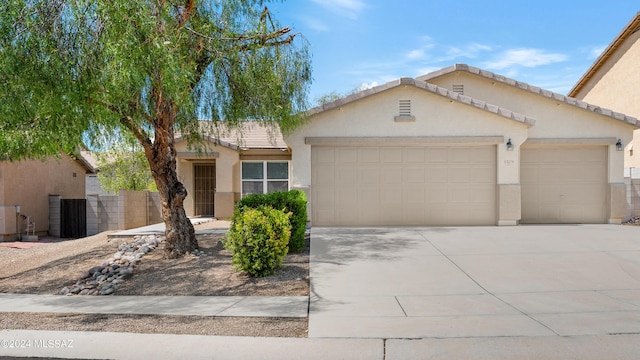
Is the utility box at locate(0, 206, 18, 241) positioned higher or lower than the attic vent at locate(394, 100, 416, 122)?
lower

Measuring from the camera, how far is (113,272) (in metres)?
8.97

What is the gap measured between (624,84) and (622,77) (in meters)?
0.36

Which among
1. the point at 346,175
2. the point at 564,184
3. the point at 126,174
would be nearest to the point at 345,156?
the point at 346,175

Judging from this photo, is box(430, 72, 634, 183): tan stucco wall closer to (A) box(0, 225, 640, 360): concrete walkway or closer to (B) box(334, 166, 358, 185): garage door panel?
(A) box(0, 225, 640, 360): concrete walkway

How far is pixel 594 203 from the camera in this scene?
1405 cm

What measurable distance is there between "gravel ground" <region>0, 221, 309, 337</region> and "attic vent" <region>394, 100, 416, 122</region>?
5.30 meters

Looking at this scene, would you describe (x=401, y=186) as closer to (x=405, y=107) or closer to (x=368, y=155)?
(x=368, y=155)

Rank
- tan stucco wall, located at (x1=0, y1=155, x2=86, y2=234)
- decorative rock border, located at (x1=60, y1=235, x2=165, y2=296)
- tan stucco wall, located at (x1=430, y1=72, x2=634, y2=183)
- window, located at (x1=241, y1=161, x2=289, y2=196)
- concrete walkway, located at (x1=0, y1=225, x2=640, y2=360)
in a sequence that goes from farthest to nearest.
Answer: tan stucco wall, located at (x1=0, y1=155, x2=86, y2=234)
window, located at (x1=241, y1=161, x2=289, y2=196)
tan stucco wall, located at (x1=430, y1=72, x2=634, y2=183)
decorative rock border, located at (x1=60, y1=235, x2=165, y2=296)
concrete walkway, located at (x1=0, y1=225, x2=640, y2=360)

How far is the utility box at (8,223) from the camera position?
55.4ft

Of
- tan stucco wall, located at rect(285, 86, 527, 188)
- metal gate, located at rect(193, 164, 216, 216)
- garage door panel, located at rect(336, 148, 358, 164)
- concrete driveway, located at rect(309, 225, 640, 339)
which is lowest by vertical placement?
concrete driveway, located at rect(309, 225, 640, 339)

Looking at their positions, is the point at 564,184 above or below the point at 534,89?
below

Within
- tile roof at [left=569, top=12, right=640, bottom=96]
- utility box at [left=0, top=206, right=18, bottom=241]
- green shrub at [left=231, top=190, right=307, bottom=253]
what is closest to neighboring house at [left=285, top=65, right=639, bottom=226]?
green shrub at [left=231, top=190, right=307, bottom=253]

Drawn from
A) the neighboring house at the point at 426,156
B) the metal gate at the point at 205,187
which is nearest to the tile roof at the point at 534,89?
the neighboring house at the point at 426,156

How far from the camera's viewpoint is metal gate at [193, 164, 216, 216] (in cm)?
1842
